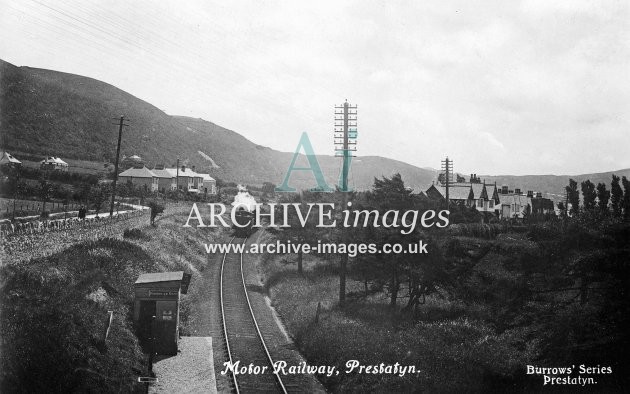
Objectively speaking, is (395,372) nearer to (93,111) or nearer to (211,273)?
(211,273)

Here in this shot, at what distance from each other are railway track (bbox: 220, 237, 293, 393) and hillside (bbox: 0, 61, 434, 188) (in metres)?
10.8

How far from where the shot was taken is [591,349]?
37.4 ft

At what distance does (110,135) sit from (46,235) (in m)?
62.7

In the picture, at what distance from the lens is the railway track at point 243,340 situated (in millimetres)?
14609

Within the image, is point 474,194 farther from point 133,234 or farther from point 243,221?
point 133,234

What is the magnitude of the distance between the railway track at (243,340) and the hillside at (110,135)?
1084 centimetres

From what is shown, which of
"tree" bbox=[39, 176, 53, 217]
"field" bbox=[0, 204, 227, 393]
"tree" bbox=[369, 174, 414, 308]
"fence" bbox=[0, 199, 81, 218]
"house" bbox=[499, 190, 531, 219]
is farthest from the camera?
"house" bbox=[499, 190, 531, 219]

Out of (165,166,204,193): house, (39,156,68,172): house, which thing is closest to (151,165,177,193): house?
(165,166,204,193): house

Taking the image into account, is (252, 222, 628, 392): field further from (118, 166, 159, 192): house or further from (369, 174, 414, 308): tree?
(118, 166, 159, 192): house

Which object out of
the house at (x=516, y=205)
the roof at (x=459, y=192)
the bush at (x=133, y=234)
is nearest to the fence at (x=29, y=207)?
the bush at (x=133, y=234)

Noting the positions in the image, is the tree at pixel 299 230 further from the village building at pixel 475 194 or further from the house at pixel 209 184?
the house at pixel 209 184

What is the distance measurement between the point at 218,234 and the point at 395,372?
32988mm

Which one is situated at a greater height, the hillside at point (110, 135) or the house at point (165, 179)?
the hillside at point (110, 135)

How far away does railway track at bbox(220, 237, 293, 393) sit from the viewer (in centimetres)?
1461
